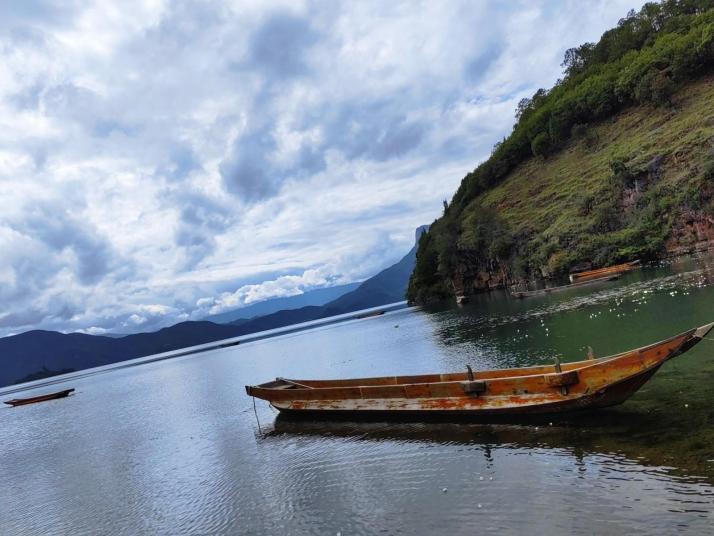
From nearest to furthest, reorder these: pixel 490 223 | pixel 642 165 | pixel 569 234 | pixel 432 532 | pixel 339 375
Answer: pixel 432 532 → pixel 339 375 → pixel 642 165 → pixel 569 234 → pixel 490 223

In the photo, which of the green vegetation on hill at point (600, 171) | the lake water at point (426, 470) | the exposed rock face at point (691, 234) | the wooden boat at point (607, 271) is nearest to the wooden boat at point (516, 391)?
the lake water at point (426, 470)

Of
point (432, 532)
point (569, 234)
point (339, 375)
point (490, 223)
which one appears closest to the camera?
point (432, 532)

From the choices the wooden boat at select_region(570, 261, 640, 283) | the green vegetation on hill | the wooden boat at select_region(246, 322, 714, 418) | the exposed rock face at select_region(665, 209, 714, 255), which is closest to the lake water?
the wooden boat at select_region(246, 322, 714, 418)

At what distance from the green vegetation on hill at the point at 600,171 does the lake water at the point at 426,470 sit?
161 feet

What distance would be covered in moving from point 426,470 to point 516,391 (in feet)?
13.7

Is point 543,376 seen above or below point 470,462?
above

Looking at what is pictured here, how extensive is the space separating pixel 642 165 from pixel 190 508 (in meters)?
87.1

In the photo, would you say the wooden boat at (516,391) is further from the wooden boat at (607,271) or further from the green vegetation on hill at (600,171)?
the green vegetation on hill at (600,171)

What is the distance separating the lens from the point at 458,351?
35219mm

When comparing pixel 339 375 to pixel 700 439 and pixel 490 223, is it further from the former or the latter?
pixel 490 223

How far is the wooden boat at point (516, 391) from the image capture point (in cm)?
1366

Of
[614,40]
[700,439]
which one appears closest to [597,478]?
[700,439]

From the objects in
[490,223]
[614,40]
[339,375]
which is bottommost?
[339,375]

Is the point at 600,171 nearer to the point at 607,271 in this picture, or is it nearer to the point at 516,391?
the point at 607,271
